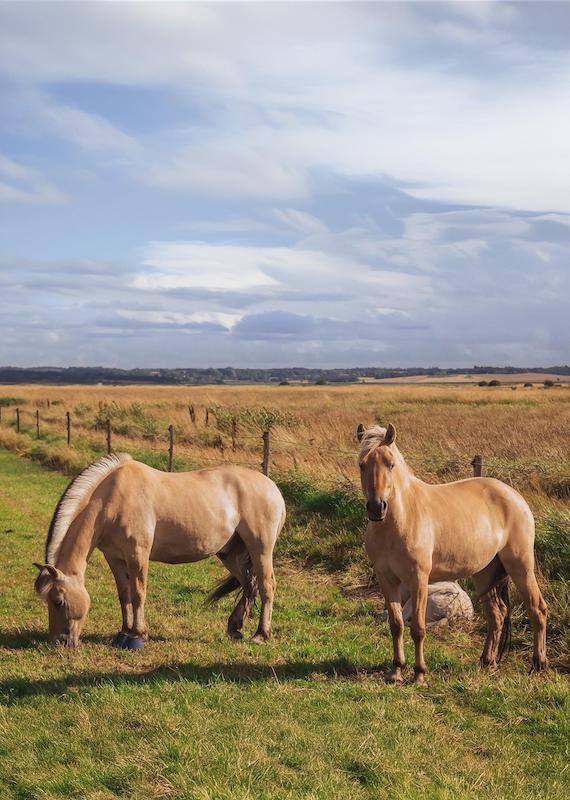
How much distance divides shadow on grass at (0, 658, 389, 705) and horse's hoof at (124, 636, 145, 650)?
0.62 m

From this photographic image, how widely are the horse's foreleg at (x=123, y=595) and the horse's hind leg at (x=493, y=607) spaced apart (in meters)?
3.59

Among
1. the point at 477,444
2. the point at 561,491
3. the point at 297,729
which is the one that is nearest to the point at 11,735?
the point at 297,729

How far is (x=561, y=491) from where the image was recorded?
470 inches

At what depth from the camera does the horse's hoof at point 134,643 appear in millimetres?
7133

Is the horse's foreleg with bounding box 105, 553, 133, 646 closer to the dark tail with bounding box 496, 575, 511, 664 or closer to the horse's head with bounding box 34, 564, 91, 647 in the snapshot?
the horse's head with bounding box 34, 564, 91, 647

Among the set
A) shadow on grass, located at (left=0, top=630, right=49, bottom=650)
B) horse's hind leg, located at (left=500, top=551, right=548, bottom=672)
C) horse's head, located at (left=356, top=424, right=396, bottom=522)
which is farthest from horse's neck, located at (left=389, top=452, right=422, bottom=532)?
shadow on grass, located at (left=0, top=630, right=49, bottom=650)

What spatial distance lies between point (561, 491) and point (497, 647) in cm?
573

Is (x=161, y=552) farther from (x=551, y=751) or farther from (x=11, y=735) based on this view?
(x=551, y=751)

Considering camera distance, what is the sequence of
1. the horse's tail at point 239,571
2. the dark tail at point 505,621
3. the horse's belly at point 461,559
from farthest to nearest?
1. the horse's tail at point 239,571
2. the dark tail at point 505,621
3. the horse's belly at point 461,559

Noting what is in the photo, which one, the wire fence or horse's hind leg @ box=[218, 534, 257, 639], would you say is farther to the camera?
the wire fence

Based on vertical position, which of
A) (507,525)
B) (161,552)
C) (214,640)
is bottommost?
(214,640)

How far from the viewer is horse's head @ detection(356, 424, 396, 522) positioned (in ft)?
18.9

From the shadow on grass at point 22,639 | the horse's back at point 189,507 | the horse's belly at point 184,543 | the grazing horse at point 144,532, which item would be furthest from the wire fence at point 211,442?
the shadow on grass at point 22,639

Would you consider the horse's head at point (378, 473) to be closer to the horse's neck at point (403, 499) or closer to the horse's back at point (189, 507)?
the horse's neck at point (403, 499)
